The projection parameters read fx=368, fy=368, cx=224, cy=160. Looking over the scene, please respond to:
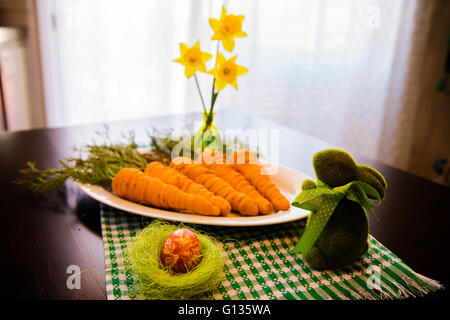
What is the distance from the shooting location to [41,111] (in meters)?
A: 2.49

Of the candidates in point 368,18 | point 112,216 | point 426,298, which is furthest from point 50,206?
point 368,18

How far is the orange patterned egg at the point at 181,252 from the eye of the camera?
0.66m

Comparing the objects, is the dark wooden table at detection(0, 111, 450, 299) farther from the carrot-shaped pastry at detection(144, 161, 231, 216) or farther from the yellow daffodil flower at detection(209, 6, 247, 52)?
the yellow daffodil flower at detection(209, 6, 247, 52)

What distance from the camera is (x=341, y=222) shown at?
713 millimetres

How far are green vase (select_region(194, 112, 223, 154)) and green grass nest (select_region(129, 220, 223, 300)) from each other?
0.48 meters

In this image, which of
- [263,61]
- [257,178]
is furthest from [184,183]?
[263,61]

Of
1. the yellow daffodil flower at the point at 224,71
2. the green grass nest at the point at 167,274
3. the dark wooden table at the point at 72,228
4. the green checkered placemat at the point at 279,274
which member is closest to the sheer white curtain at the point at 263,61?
the dark wooden table at the point at 72,228

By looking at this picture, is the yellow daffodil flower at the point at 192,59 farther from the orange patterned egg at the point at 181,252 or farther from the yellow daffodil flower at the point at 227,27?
the orange patterned egg at the point at 181,252

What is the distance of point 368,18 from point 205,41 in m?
1.21

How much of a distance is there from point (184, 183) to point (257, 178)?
199 mm

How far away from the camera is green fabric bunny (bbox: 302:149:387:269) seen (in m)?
0.71

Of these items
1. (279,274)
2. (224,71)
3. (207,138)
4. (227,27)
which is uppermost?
(227,27)

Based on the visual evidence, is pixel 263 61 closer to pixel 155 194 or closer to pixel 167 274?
pixel 155 194

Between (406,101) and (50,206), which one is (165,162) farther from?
(406,101)
